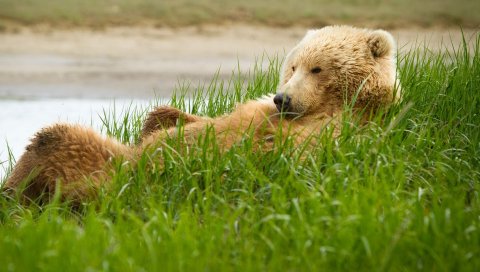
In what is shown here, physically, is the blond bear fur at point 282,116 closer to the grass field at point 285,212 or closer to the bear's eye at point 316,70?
the bear's eye at point 316,70

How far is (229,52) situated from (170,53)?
88 centimetres

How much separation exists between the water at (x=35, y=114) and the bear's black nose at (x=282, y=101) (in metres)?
3.13

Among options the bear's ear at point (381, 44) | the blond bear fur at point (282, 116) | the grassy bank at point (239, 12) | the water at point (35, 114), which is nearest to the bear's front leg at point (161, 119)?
the blond bear fur at point (282, 116)

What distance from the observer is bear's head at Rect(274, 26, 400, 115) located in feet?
15.3

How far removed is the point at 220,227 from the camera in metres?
3.64

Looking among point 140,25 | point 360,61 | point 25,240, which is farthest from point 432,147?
point 140,25

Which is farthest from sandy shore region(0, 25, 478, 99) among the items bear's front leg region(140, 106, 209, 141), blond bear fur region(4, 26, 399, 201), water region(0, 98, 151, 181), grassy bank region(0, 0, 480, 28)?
blond bear fur region(4, 26, 399, 201)

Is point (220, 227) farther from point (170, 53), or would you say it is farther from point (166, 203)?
point (170, 53)

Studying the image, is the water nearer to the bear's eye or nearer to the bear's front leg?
the bear's front leg

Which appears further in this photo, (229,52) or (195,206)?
(229,52)

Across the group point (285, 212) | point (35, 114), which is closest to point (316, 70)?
point (285, 212)

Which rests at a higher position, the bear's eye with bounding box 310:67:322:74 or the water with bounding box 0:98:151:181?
the bear's eye with bounding box 310:67:322:74

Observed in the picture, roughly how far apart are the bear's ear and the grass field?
1.08 ft

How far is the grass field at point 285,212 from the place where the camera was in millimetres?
3404
